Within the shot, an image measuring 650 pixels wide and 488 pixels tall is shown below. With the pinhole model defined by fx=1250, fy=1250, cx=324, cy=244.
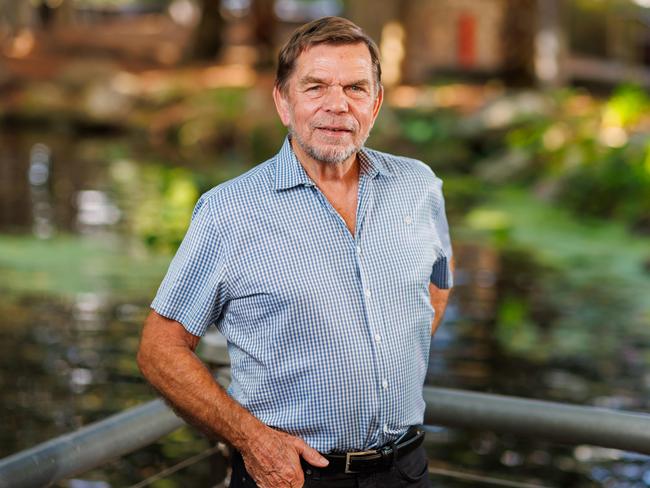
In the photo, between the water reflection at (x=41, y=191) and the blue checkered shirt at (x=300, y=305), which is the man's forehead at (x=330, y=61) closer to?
the blue checkered shirt at (x=300, y=305)

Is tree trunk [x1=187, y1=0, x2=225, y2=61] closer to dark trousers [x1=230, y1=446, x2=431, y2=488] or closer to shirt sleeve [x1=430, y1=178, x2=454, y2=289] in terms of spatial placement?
shirt sleeve [x1=430, y1=178, x2=454, y2=289]

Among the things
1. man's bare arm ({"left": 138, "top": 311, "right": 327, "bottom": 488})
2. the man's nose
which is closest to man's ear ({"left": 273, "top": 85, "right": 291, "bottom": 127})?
the man's nose

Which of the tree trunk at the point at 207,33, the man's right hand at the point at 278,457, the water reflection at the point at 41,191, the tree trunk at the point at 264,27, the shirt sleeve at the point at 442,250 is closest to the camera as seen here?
the man's right hand at the point at 278,457

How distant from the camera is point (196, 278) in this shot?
282cm

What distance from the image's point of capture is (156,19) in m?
50.4

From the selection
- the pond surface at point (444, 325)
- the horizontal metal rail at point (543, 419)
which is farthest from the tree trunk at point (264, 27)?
the horizontal metal rail at point (543, 419)

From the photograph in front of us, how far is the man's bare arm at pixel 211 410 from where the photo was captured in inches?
→ 109

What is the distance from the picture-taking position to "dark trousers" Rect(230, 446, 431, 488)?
111 inches

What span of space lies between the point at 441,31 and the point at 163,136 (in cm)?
896

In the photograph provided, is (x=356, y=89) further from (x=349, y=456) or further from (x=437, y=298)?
(x=349, y=456)

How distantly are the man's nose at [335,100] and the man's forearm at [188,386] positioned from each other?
61 cm

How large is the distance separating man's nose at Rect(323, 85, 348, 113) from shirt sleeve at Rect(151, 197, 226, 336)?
369mm

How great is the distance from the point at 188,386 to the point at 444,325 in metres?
6.68

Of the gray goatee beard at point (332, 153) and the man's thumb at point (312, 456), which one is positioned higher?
the gray goatee beard at point (332, 153)
